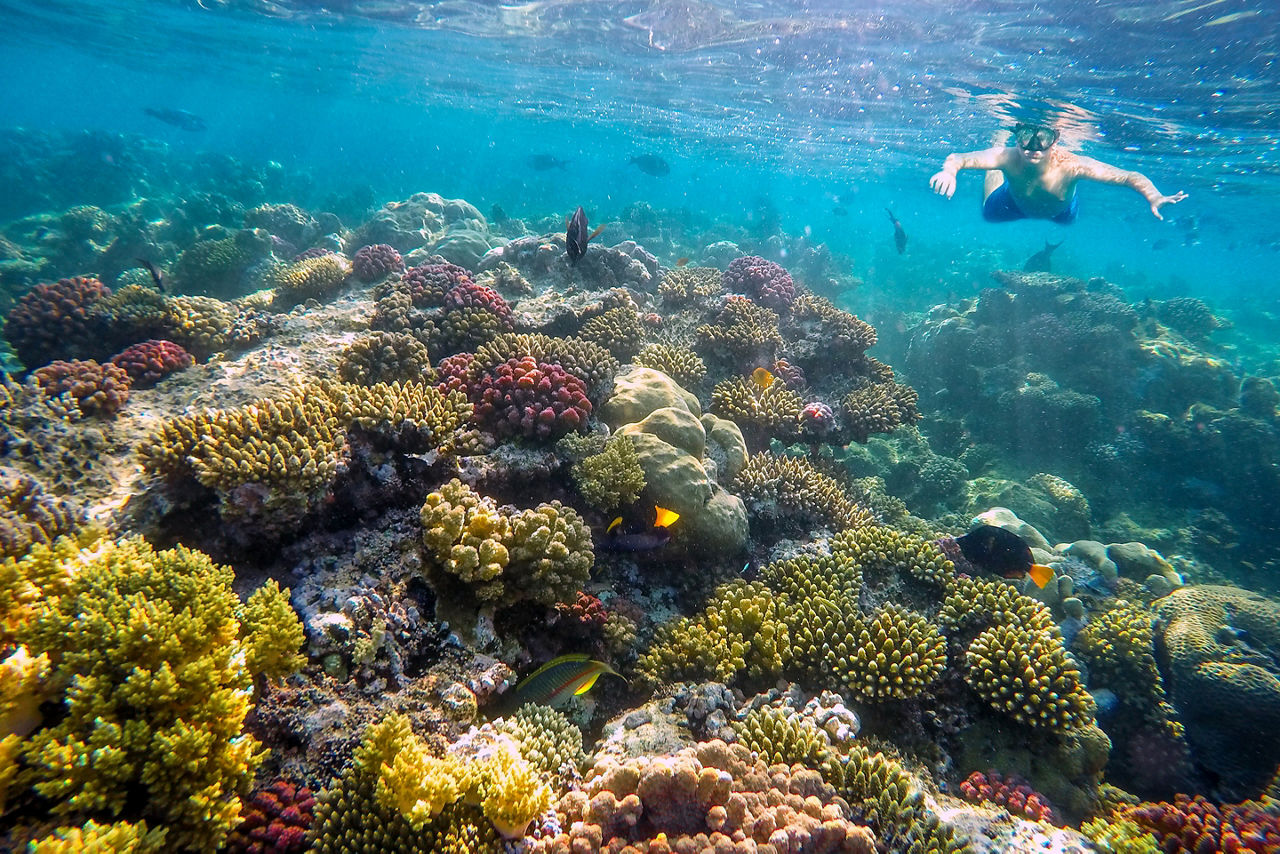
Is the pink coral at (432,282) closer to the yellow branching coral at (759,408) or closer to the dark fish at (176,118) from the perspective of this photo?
the yellow branching coral at (759,408)

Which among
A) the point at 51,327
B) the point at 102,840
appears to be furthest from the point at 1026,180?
the point at 51,327

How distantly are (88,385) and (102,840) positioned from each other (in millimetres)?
5262

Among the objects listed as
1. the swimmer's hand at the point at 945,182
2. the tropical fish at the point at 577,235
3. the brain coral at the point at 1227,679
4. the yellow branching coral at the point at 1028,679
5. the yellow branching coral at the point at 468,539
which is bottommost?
the brain coral at the point at 1227,679

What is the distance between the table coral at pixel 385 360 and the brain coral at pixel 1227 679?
32.1 feet

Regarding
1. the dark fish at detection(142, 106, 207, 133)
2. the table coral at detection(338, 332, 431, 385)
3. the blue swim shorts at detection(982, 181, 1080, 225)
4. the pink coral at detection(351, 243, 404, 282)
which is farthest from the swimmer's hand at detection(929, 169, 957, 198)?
the dark fish at detection(142, 106, 207, 133)

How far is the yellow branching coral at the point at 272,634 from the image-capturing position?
A: 3.27m

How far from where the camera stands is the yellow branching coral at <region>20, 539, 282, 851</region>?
2424 mm

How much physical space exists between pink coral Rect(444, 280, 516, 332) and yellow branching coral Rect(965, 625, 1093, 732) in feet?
22.6

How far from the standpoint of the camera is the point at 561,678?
3807 millimetres

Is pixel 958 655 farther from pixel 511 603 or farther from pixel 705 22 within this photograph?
pixel 705 22

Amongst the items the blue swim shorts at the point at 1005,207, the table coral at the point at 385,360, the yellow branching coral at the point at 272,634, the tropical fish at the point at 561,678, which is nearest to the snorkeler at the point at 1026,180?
the blue swim shorts at the point at 1005,207

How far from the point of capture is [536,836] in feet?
9.99

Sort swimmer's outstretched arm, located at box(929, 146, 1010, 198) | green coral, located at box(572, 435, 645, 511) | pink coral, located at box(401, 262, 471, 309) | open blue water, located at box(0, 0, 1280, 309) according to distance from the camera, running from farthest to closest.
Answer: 1. open blue water, located at box(0, 0, 1280, 309)
2. pink coral, located at box(401, 262, 471, 309)
3. swimmer's outstretched arm, located at box(929, 146, 1010, 198)
4. green coral, located at box(572, 435, 645, 511)

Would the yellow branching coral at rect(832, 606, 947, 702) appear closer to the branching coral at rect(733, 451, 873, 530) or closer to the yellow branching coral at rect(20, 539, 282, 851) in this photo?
the branching coral at rect(733, 451, 873, 530)
